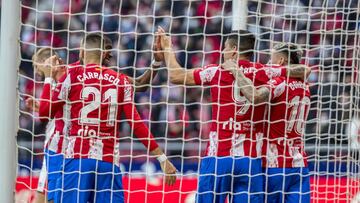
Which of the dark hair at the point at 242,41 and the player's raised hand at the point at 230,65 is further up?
the dark hair at the point at 242,41

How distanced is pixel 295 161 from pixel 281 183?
0.16 meters

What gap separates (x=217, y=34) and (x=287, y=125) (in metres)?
0.73

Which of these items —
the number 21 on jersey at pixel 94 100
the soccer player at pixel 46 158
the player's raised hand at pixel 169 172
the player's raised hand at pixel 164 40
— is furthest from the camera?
the soccer player at pixel 46 158

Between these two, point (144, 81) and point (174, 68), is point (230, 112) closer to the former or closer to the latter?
point (174, 68)

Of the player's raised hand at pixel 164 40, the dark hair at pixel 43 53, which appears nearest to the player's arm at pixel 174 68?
the player's raised hand at pixel 164 40

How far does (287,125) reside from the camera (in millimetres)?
4594

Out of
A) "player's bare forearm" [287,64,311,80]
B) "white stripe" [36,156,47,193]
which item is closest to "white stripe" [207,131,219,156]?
"player's bare forearm" [287,64,311,80]

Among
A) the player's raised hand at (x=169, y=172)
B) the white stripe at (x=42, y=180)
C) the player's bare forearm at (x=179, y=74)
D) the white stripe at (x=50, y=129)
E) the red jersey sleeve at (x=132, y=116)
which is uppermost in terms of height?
the player's bare forearm at (x=179, y=74)

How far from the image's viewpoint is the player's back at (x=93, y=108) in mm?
4289

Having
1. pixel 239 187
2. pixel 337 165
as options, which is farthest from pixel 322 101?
pixel 239 187

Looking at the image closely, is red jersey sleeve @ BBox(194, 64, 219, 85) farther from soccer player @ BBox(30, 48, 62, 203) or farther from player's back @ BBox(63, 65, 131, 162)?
soccer player @ BBox(30, 48, 62, 203)

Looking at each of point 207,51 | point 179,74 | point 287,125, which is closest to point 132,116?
point 179,74

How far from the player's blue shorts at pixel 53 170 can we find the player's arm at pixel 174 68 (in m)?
0.83

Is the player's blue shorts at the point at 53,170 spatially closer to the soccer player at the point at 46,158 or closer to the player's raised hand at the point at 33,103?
the soccer player at the point at 46,158
